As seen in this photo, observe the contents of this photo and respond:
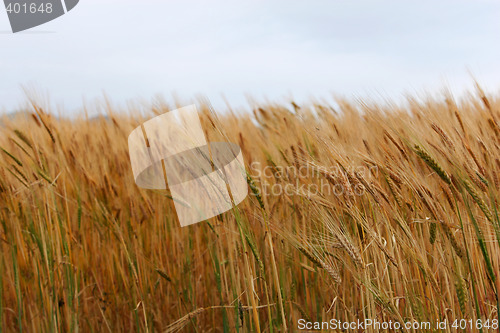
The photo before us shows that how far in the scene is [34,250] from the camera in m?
1.71

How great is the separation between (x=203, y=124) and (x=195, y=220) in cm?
42

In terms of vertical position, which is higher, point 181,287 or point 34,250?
point 34,250

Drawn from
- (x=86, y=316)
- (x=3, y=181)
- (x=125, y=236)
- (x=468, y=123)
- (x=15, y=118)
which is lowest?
(x=86, y=316)

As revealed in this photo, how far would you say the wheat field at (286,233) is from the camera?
104 centimetres

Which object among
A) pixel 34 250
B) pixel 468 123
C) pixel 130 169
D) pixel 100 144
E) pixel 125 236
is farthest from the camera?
pixel 100 144

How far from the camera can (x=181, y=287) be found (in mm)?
1762

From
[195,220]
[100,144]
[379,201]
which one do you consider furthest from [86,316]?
[379,201]

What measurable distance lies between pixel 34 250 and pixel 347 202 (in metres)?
1.38

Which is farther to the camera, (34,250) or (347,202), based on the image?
(34,250)

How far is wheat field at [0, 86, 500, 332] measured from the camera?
1.04 meters

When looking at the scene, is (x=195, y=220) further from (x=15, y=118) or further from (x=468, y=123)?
(x=15, y=118)

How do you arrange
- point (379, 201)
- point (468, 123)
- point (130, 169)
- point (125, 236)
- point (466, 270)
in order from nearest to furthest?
1. point (379, 201)
2. point (466, 270)
3. point (468, 123)
4. point (125, 236)
5. point (130, 169)

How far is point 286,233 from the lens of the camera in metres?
1.13

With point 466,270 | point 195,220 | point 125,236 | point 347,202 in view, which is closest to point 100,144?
point 125,236
